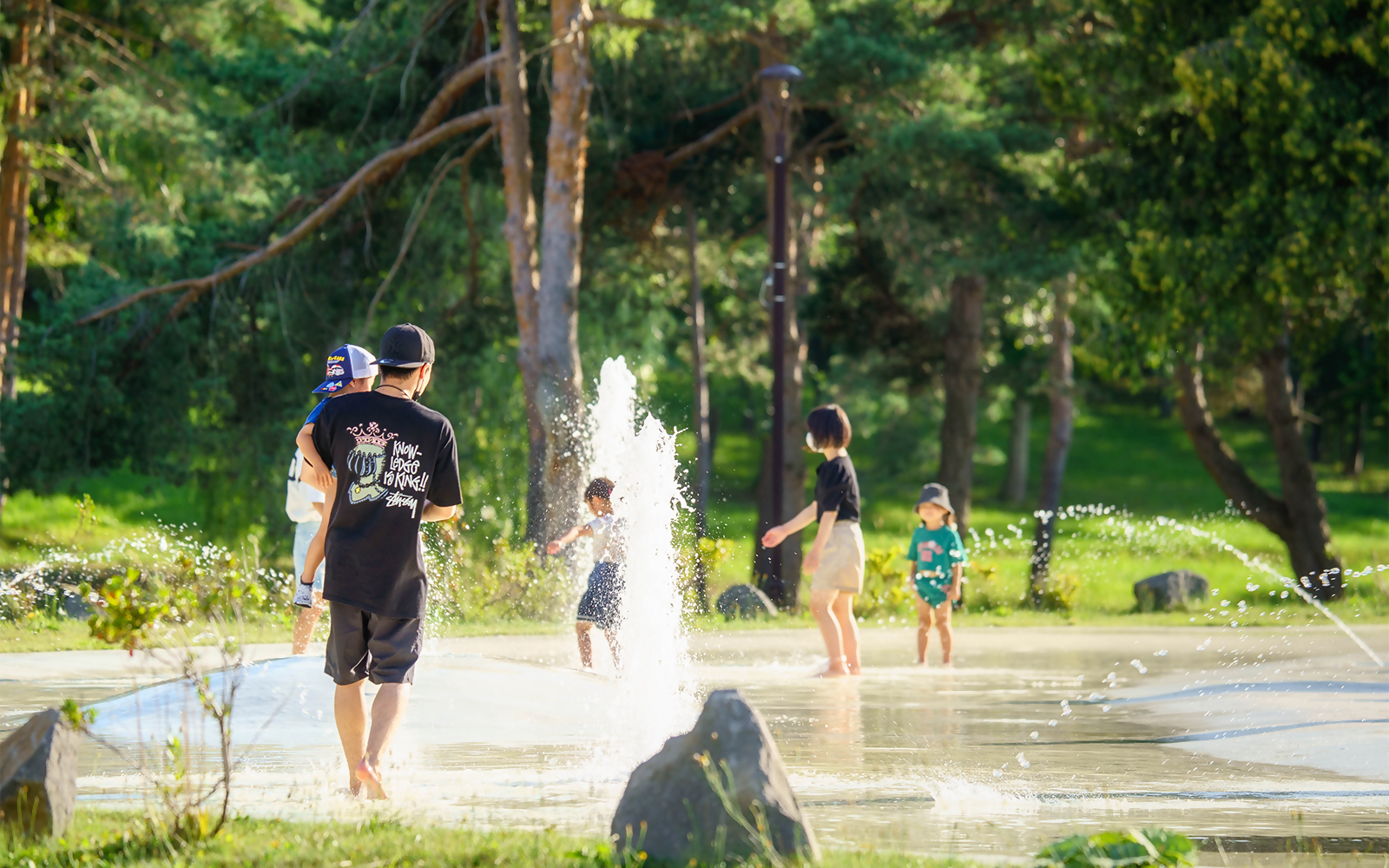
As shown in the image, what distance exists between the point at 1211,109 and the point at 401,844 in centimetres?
1421

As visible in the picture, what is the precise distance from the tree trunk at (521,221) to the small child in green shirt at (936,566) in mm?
7813

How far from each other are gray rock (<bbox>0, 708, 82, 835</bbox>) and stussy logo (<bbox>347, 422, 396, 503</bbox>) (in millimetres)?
1227

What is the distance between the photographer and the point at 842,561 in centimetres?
1007

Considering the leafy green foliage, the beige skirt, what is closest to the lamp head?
the beige skirt

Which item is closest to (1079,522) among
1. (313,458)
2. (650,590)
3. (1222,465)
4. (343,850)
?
(1222,465)

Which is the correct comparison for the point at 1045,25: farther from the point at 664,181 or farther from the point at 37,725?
the point at 37,725

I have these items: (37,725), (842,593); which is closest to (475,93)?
(842,593)

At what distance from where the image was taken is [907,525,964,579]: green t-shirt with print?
11188 millimetres

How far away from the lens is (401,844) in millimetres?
4543

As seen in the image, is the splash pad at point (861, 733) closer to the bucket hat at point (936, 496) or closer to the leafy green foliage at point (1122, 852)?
the leafy green foliage at point (1122, 852)

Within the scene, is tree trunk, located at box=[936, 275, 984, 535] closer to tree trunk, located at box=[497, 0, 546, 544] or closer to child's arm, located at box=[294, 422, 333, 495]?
tree trunk, located at box=[497, 0, 546, 544]

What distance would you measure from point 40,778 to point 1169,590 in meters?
14.7

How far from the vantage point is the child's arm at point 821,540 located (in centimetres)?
973

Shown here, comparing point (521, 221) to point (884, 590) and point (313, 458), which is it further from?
point (313, 458)
